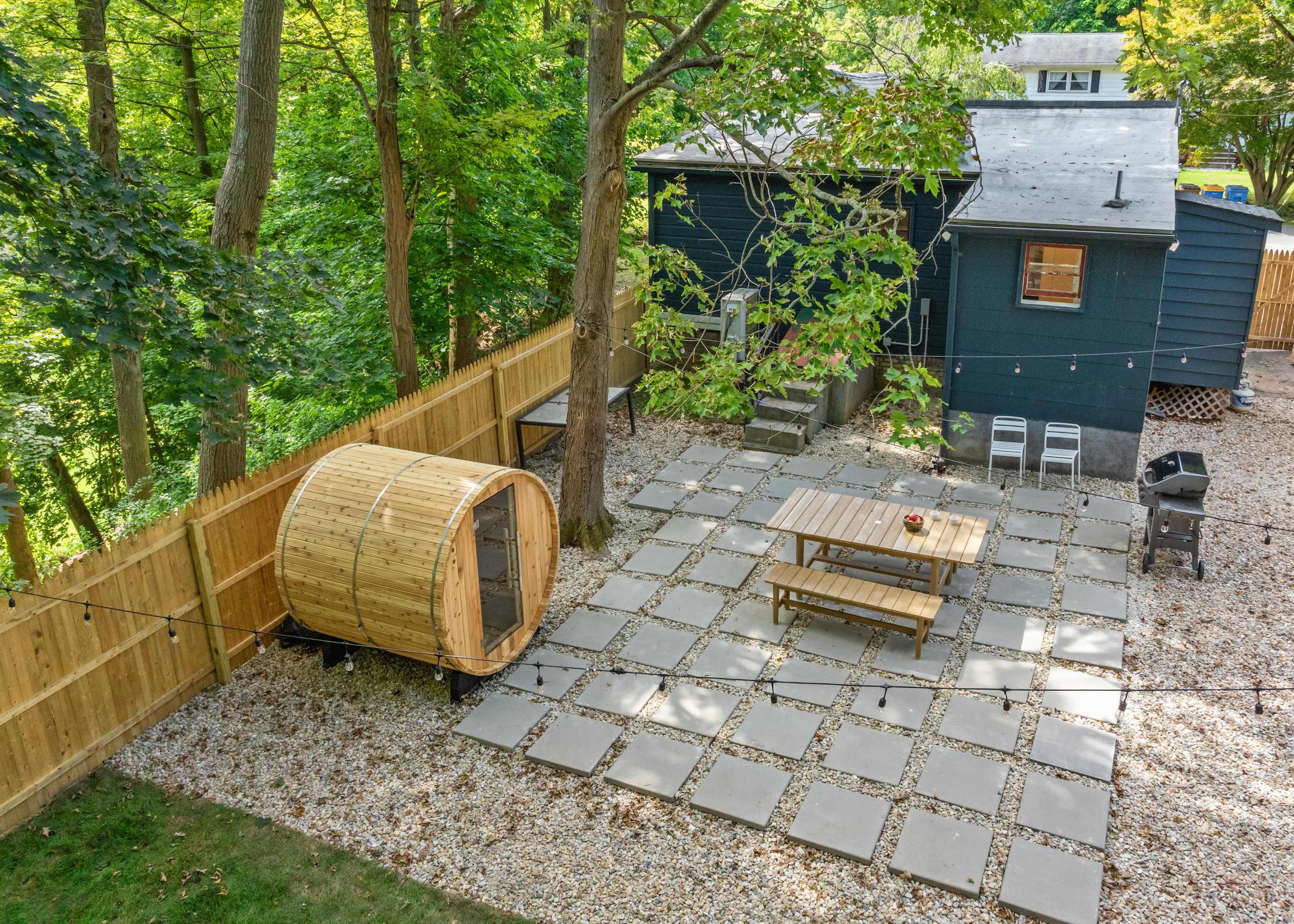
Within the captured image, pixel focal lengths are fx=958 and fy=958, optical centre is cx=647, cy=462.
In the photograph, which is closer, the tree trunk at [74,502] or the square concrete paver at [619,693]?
the square concrete paver at [619,693]

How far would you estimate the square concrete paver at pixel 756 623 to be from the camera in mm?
9398

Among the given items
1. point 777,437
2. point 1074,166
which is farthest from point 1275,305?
point 777,437

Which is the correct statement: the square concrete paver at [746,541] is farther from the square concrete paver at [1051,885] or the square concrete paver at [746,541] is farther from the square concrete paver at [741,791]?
the square concrete paver at [1051,885]

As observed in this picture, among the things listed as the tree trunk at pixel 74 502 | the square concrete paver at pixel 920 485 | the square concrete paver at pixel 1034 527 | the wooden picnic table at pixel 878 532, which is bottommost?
the tree trunk at pixel 74 502

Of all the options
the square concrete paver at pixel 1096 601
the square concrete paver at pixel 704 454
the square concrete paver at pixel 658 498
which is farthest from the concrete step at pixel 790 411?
the square concrete paver at pixel 1096 601

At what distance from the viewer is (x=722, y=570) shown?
419 inches

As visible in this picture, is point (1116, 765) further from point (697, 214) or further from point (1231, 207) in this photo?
point (697, 214)

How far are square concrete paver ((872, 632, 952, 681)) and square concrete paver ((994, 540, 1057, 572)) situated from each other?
6.54 ft

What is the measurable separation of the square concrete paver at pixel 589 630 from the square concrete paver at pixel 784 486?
136 inches

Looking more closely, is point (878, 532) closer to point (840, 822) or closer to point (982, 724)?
point (982, 724)

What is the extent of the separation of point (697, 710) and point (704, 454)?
5.94m

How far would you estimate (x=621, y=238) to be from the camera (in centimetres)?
1666

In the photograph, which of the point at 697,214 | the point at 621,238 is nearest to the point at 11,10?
the point at 621,238

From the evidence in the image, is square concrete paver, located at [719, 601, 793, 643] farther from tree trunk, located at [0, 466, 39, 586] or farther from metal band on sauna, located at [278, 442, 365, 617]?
tree trunk, located at [0, 466, 39, 586]
